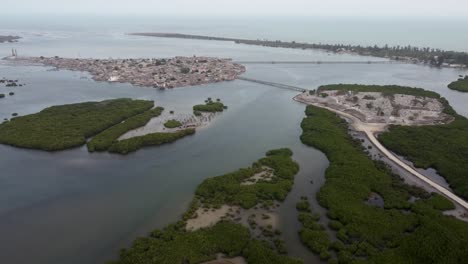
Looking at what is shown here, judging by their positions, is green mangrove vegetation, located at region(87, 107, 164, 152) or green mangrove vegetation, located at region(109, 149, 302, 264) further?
green mangrove vegetation, located at region(87, 107, 164, 152)

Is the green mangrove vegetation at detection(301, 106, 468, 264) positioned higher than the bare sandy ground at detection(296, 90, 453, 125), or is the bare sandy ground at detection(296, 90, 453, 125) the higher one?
the bare sandy ground at detection(296, 90, 453, 125)

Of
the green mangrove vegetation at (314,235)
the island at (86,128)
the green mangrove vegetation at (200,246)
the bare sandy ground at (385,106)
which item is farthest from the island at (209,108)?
the green mangrove vegetation at (200,246)

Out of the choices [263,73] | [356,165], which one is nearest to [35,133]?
[356,165]

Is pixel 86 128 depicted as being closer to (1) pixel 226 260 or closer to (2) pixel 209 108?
(2) pixel 209 108

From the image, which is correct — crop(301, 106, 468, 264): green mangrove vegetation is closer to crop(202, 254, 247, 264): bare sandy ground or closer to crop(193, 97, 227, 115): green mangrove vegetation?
crop(202, 254, 247, 264): bare sandy ground

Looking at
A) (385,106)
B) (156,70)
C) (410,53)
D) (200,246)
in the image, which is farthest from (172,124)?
(410,53)

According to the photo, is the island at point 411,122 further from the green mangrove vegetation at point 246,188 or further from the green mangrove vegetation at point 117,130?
the green mangrove vegetation at point 117,130

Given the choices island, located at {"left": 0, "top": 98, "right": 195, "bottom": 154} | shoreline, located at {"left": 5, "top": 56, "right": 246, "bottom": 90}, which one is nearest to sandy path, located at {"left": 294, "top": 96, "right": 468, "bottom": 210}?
island, located at {"left": 0, "top": 98, "right": 195, "bottom": 154}
